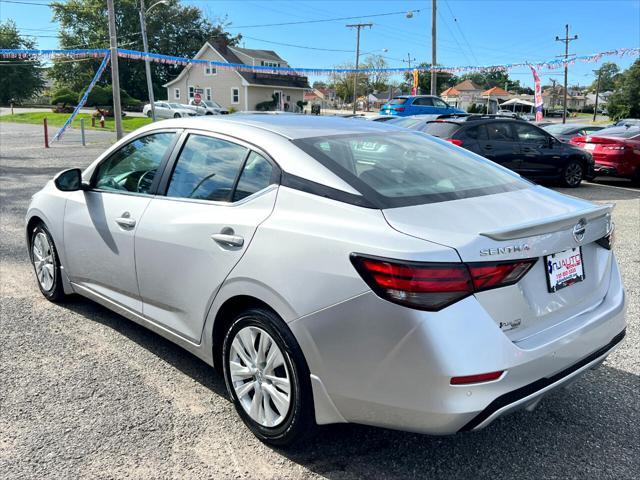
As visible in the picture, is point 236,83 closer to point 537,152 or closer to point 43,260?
point 537,152

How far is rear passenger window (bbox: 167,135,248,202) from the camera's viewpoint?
2.98 meters

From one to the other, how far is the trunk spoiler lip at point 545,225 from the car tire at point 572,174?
10.5 metres

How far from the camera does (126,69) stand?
68.5 metres

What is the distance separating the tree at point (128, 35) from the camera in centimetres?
6781

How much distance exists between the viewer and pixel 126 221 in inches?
136

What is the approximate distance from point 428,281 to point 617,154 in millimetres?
12847

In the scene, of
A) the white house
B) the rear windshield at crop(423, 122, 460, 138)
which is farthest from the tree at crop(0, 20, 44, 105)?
the rear windshield at crop(423, 122, 460, 138)

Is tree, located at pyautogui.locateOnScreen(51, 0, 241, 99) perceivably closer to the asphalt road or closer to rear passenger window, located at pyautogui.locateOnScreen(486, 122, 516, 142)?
rear passenger window, located at pyautogui.locateOnScreen(486, 122, 516, 142)

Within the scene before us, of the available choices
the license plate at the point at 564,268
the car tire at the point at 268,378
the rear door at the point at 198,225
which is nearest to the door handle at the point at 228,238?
the rear door at the point at 198,225

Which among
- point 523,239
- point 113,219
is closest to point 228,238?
point 113,219

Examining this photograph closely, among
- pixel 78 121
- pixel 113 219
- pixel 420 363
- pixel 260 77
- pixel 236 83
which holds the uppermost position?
pixel 260 77

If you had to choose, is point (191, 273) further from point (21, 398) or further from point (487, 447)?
point (487, 447)

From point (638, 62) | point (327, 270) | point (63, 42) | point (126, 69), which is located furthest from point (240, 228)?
point (638, 62)

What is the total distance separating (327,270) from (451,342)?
22.4 inches
